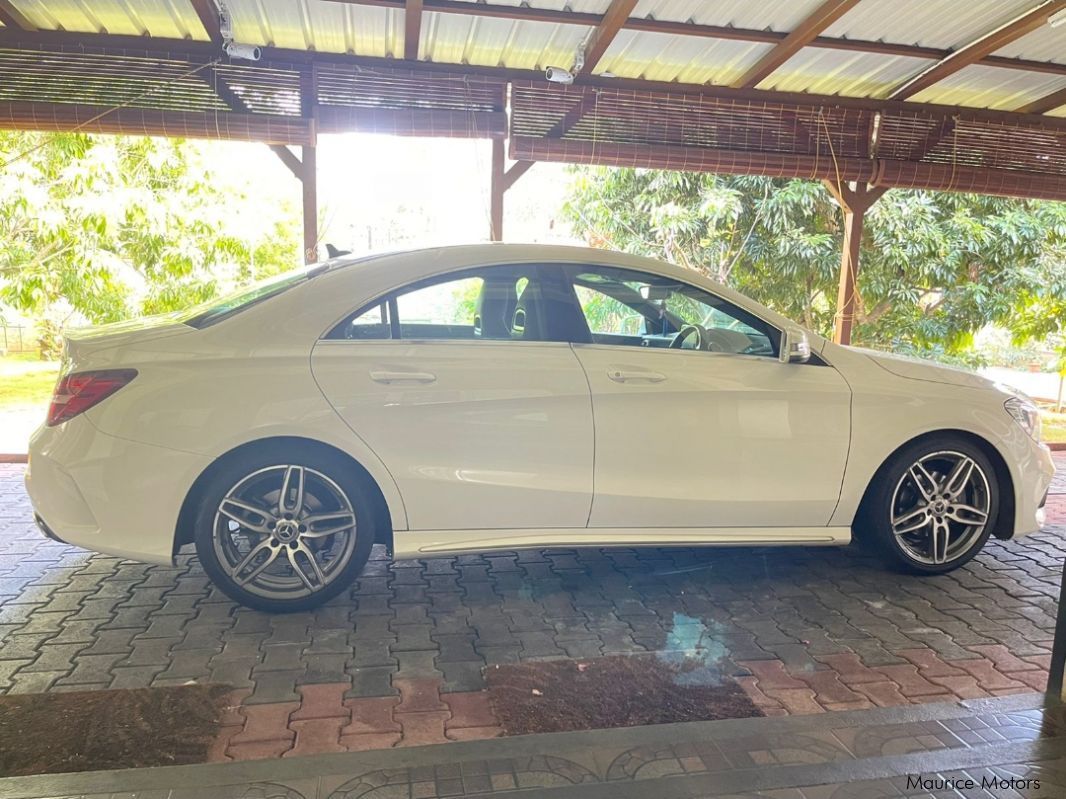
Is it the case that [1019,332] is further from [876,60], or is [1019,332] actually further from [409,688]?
[409,688]

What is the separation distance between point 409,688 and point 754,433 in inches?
73.3

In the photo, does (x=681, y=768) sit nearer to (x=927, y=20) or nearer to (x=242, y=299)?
(x=242, y=299)

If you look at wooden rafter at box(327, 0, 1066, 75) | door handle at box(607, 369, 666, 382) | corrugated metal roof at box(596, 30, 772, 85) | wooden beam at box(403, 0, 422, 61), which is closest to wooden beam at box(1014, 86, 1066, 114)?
wooden rafter at box(327, 0, 1066, 75)

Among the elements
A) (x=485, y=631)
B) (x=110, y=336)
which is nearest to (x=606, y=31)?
(x=110, y=336)

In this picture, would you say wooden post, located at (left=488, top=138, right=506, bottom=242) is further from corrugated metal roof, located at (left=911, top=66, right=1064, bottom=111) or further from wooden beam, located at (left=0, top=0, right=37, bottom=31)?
corrugated metal roof, located at (left=911, top=66, right=1064, bottom=111)

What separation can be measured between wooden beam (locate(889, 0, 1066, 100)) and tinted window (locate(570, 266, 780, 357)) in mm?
3531

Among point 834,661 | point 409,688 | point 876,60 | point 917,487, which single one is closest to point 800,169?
point 876,60

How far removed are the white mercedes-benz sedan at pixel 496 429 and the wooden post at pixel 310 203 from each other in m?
2.13

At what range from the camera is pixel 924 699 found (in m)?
2.72

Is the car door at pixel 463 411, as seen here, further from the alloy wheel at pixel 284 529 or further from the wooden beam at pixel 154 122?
the wooden beam at pixel 154 122

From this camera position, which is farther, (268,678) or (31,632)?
(31,632)

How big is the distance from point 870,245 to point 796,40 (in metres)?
3.72

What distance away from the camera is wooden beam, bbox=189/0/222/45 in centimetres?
471

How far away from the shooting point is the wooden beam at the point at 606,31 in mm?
4867
